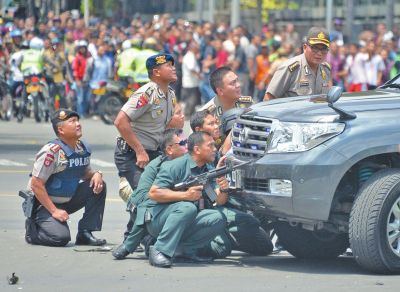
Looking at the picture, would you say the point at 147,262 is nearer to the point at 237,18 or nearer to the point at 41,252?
the point at 41,252

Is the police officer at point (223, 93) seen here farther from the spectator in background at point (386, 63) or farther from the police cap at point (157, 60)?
the spectator in background at point (386, 63)

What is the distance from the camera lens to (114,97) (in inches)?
1039

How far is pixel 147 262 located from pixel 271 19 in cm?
2755

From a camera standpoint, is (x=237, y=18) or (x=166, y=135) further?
(x=237, y=18)

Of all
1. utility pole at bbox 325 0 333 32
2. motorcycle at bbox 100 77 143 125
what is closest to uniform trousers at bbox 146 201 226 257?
motorcycle at bbox 100 77 143 125

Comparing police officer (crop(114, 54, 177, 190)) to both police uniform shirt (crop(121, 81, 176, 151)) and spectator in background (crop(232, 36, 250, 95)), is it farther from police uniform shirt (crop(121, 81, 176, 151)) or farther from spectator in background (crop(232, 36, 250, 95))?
spectator in background (crop(232, 36, 250, 95))

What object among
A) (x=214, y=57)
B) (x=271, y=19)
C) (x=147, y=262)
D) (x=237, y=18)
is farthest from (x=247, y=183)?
(x=271, y=19)

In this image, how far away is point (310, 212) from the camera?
939 cm

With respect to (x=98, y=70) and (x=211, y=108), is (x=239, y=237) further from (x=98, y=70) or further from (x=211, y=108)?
(x=98, y=70)

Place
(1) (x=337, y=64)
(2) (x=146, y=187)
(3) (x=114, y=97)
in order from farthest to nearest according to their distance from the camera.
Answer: (1) (x=337, y=64) < (3) (x=114, y=97) < (2) (x=146, y=187)

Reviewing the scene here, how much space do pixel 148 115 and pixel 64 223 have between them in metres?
1.13

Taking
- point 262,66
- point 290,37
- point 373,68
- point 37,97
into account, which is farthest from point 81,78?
point 373,68

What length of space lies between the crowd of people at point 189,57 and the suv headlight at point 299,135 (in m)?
15.7

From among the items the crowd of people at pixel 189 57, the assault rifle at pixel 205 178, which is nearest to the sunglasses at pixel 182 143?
the assault rifle at pixel 205 178
